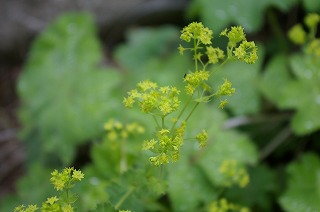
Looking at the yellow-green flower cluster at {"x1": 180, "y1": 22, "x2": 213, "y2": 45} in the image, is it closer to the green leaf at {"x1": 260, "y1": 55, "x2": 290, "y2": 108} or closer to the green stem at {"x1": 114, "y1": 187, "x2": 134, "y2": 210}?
the green stem at {"x1": 114, "y1": 187, "x2": 134, "y2": 210}

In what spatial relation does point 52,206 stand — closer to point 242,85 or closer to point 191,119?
point 191,119

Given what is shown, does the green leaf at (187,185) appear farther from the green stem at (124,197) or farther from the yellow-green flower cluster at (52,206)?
the yellow-green flower cluster at (52,206)

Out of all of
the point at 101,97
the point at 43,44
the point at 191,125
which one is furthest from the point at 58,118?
the point at 191,125

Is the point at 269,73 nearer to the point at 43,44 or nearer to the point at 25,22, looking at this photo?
the point at 43,44

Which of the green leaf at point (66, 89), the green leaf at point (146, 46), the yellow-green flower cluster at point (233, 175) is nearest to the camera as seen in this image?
the yellow-green flower cluster at point (233, 175)

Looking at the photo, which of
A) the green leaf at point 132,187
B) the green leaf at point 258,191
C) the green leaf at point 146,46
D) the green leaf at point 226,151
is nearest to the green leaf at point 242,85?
the green leaf at point 226,151
